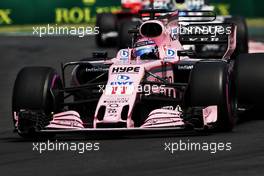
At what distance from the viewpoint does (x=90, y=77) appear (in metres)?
13.3

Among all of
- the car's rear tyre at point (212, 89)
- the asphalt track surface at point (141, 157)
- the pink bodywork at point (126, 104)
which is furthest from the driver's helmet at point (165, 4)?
the car's rear tyre at point (212, 89)

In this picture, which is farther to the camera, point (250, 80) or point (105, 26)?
point (105, 26)

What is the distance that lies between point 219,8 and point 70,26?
5468 millimetres

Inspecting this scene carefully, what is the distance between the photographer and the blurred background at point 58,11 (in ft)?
122

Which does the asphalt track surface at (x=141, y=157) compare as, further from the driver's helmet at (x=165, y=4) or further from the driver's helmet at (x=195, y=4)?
the driver's helmet at (x=195, y=4)

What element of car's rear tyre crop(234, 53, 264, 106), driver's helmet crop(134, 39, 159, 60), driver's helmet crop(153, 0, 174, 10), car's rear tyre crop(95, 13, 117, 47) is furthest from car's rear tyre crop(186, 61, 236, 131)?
car's rear tyre crop(95, 13, 117, 47)

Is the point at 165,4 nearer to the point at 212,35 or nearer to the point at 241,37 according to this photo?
the point at 241,37

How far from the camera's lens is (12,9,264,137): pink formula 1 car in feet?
37.1

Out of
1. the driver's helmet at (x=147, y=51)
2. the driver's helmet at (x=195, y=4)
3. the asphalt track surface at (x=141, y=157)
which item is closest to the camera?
the asphalt track surface at (x=141, y=157)

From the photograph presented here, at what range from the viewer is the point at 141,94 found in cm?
1181

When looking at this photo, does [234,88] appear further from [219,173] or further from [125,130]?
[219,173]

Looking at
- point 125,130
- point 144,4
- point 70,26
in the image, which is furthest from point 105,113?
point 70,26

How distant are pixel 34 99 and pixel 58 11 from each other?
25.8 meters

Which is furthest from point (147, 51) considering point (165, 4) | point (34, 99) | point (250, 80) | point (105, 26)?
point (105, 26)
